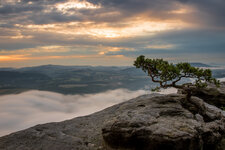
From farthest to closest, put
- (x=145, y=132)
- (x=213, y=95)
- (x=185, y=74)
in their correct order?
(x=213, y=95) → (x=185, y=74) → (x=145, y=132)

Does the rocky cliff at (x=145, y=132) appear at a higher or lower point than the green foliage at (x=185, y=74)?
lower

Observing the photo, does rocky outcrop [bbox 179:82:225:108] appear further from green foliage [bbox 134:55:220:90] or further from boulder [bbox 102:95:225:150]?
boulder [bbox 102:95:225:150]

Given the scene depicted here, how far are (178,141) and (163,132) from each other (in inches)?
65.9

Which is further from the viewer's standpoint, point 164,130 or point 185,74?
point 185,74

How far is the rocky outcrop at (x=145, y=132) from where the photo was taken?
17.2m

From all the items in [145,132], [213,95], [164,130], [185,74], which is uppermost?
[185,74]

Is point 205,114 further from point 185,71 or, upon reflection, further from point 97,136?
point 97,136

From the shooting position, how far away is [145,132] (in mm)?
17875

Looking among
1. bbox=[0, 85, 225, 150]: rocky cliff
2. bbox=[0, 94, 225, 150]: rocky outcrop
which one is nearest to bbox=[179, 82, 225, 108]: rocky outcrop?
bbox=[0, 85, 225, 150]: rocky cliff

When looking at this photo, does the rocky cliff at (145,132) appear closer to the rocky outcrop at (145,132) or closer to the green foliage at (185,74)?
the rocky outcrop at (145,132)

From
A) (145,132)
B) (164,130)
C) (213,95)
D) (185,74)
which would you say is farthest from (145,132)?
(213,95)

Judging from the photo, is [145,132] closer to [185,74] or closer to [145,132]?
[145,132]

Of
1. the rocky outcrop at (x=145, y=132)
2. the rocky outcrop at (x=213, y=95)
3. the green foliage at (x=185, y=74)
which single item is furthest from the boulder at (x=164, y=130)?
the rocky outcrop at (x=213, y=95)

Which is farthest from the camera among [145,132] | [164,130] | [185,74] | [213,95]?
[213,95]
